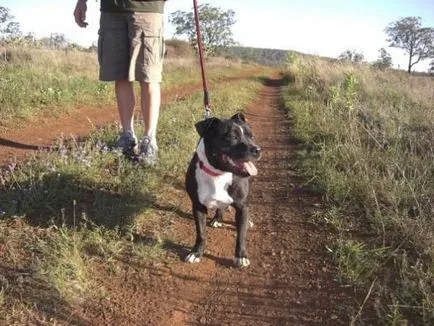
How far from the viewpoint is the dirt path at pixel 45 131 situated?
507cm

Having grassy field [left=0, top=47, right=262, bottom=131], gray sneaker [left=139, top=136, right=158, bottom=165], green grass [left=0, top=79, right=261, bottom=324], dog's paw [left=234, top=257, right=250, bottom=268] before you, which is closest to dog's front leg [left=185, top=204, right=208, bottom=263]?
green grass [left=0, top=79, right=261, bottom=324]

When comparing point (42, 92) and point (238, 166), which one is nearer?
point (238, 166)

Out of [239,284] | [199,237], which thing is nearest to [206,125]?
[199,237]

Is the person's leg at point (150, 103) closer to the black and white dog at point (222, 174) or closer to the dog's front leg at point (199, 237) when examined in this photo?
the black and white dog at point (222, 174)

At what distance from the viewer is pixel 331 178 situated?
4328 millimetres

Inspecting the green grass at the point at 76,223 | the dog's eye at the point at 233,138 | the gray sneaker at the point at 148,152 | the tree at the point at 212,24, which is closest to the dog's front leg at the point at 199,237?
the green grass at the point at 76,223

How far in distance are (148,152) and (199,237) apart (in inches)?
61.1

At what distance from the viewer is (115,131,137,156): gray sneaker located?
4688mm

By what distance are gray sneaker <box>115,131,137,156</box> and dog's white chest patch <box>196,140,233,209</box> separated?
162 centimetres

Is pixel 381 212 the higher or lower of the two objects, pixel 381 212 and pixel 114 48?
the lower

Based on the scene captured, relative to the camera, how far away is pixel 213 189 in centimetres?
316

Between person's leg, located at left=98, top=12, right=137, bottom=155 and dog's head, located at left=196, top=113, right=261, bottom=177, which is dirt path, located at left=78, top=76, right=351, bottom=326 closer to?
dog's head, located at left=196, top=113, right=261, bottom=177

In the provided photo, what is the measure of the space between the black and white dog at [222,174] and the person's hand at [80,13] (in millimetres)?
2191

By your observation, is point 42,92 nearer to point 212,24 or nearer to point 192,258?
point 192,258
